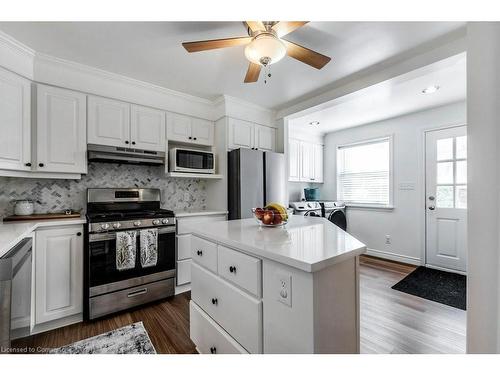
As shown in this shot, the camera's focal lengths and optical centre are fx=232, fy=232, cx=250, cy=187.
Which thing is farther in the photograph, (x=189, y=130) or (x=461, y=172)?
(x=461, y=172)

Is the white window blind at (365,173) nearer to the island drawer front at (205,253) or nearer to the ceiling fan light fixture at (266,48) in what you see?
the ceiling fan light fixture at (266,48)

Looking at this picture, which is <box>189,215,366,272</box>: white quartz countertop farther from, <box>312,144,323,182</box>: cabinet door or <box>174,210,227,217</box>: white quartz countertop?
<box>312,144,323,182</box>: cabinet door

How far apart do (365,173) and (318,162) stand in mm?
939

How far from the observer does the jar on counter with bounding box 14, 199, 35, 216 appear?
215 cm

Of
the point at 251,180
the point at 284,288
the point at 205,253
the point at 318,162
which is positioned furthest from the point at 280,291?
the point at 318,162

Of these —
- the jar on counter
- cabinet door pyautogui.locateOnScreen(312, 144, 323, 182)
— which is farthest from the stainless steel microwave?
cabinet door pyautogui.locateOnScreen(312, 144, 323, 182)

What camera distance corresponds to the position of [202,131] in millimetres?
3225

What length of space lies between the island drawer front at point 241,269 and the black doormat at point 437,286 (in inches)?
98.9

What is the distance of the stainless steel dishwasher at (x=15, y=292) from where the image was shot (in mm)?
1092

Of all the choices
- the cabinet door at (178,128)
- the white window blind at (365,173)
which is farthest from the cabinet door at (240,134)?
the white window blind at (365,173)

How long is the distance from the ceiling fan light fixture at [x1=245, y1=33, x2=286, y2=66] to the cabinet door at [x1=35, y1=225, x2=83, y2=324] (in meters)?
2.12

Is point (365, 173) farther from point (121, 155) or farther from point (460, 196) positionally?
point (121, 155)
